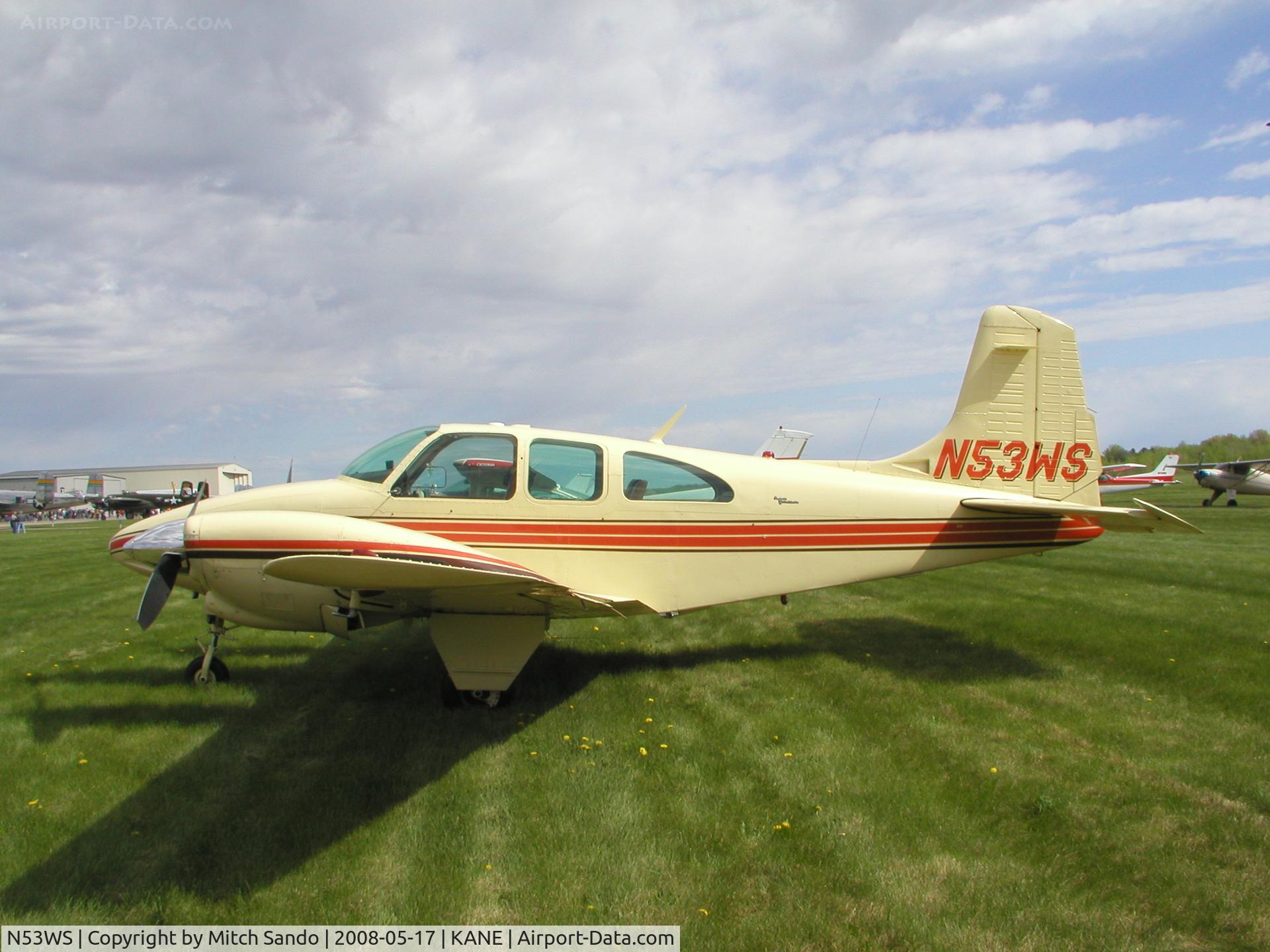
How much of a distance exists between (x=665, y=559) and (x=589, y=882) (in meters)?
3.03

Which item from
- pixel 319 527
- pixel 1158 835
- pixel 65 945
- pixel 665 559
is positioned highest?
pixel 319 527

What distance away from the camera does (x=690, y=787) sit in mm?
4586

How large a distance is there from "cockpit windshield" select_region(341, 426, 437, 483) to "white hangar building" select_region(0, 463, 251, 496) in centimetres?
6464

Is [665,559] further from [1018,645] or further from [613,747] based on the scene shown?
[1018,645]

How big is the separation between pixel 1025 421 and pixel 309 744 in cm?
704

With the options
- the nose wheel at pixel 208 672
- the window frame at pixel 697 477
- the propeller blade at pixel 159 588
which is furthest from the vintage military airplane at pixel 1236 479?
the propeller blade at pixel 159 588

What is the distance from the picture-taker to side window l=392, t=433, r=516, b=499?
6031mm

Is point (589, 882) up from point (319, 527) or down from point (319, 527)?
down

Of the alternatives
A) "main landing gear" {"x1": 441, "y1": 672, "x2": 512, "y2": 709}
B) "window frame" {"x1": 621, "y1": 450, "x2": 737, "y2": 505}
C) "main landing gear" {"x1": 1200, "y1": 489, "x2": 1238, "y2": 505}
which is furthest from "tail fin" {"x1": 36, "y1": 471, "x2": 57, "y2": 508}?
"main landing gear" {"x1": 1200, "y1": 489, "x2": 1238, "y2": 505}

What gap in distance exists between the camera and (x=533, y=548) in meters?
6.04

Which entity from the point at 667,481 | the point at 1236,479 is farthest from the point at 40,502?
the point at 1236,479

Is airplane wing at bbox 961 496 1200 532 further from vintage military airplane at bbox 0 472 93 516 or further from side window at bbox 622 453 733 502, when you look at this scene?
vintage military airplane at bbox 0 472 93 516

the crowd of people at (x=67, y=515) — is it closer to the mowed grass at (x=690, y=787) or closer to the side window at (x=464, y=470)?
the mowed grass at (x=690, y=787)

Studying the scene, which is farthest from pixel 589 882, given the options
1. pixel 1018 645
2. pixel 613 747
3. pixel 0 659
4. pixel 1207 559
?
pixel 1207 559
